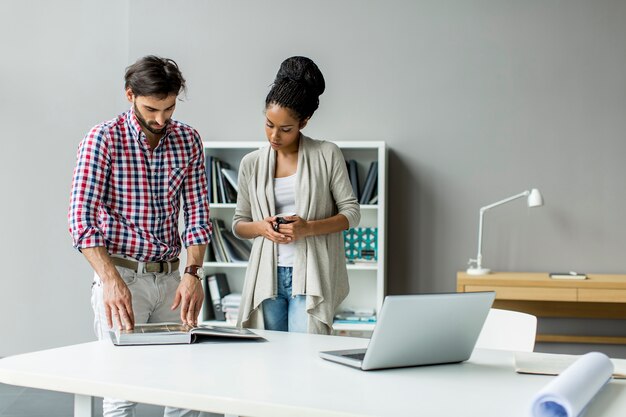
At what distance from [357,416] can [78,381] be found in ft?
2.07

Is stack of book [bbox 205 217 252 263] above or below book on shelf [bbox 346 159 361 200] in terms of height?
below

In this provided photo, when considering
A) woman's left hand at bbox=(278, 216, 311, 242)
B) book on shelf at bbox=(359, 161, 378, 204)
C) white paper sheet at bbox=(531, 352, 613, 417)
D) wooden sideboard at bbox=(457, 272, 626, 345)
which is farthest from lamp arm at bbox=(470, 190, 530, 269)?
white paper sheet at bbox=(531, 352, 613, 417)

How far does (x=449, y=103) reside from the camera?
460 cm

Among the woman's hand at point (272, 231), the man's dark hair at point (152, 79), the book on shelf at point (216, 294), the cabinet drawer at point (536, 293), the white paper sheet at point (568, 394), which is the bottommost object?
the book on shelf at point (216, 294)

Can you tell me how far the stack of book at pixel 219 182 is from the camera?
4492 millimetres

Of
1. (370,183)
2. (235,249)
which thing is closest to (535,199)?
(370,183)

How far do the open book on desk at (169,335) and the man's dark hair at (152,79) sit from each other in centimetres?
73

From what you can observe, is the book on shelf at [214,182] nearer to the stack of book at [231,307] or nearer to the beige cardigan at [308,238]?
the stack of book at [231,307]

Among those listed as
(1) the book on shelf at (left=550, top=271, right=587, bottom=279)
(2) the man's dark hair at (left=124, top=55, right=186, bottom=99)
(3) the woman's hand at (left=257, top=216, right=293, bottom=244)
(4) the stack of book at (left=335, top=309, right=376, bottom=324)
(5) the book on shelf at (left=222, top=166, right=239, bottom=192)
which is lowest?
(4) the stack of book at (left=335, top=309, right=376, bottom=324)

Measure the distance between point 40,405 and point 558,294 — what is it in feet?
9.57

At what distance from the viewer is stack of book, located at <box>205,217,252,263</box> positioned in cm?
450

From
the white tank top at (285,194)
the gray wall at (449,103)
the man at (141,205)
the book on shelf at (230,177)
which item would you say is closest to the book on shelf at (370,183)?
the gray wall at (449,103)

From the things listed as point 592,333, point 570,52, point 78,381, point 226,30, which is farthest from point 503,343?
point 226,30

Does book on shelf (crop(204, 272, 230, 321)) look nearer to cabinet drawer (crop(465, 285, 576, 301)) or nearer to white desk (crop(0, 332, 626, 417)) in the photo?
cabinet drawer (crop(465, 285, 576, 301))
